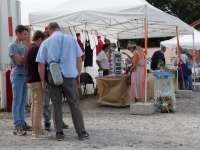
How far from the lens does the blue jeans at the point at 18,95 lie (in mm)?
6184

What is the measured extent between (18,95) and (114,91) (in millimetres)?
3613

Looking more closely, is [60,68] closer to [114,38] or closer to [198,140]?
[198,140]

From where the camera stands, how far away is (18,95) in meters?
6.22

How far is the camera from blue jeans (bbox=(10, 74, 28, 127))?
6.18 meters

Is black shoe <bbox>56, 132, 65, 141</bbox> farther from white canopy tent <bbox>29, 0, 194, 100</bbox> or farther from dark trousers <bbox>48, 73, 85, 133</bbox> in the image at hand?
white canopy tent <bbox>29, 0, 194, 100</bbox>

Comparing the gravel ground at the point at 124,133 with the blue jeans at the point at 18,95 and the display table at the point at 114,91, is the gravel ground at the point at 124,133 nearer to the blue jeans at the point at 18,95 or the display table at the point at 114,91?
the blue jeans at the point at 18,95

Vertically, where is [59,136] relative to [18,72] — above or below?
below

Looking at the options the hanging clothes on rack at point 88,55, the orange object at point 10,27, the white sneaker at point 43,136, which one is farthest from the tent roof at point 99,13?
the white sneaker at point 43,136

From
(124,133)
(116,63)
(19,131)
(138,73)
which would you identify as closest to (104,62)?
(116,63)

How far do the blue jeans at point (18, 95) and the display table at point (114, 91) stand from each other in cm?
340

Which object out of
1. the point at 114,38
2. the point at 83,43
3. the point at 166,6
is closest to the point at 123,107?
the point at 83,43

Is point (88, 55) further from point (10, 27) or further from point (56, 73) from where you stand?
point (56, 73)

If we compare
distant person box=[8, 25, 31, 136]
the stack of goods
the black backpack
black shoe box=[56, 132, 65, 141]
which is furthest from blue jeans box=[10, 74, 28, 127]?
the black backpack

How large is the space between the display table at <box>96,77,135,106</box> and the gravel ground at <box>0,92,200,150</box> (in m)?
0.53
